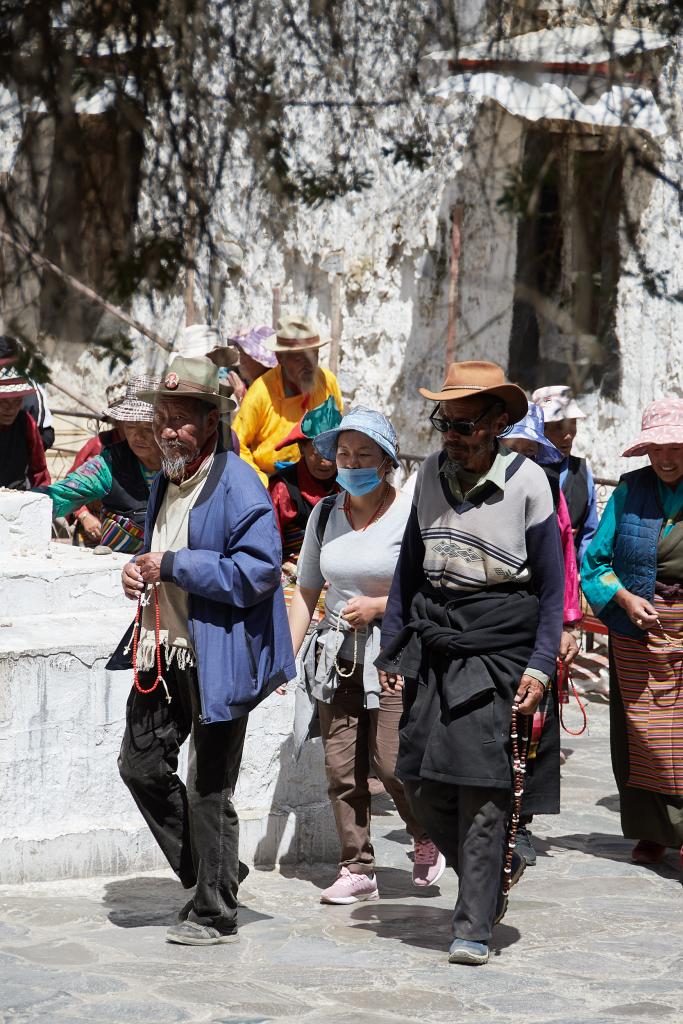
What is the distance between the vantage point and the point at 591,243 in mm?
2891

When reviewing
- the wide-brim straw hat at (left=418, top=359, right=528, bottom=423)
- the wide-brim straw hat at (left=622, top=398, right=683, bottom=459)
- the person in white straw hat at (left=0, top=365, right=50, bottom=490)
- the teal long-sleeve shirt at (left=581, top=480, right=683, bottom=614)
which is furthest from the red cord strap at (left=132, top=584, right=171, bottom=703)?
the person in white straw hat at (left=0, top=365, right=50, bottom=490)

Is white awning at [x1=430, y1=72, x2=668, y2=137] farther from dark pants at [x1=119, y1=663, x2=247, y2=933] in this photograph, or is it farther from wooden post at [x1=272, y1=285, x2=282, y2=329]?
dark pants at [x1=119, y1=663, x2=247, y2=933]

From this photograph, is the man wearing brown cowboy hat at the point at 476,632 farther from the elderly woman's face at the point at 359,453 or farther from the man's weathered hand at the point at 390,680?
the elderly woman's face at the point at 359,453

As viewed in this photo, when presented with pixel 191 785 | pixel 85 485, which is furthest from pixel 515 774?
pixel 85 485

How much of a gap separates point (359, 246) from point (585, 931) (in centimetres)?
263

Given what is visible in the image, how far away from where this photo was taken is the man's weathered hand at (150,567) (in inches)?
179

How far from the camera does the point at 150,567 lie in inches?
179

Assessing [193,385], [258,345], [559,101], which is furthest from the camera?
[258,345]

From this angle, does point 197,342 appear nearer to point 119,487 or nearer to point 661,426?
point 661,426

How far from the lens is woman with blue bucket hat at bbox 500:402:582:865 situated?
5.11m

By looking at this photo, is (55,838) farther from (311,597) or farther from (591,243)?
(591,243)

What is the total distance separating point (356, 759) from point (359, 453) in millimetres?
1059

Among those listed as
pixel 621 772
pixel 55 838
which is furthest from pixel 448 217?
pixel 621 772

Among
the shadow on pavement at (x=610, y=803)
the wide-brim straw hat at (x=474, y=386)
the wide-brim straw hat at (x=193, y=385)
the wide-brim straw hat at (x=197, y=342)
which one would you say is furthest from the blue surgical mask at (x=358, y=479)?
the shadow on pavement at (x=610, y=803)
